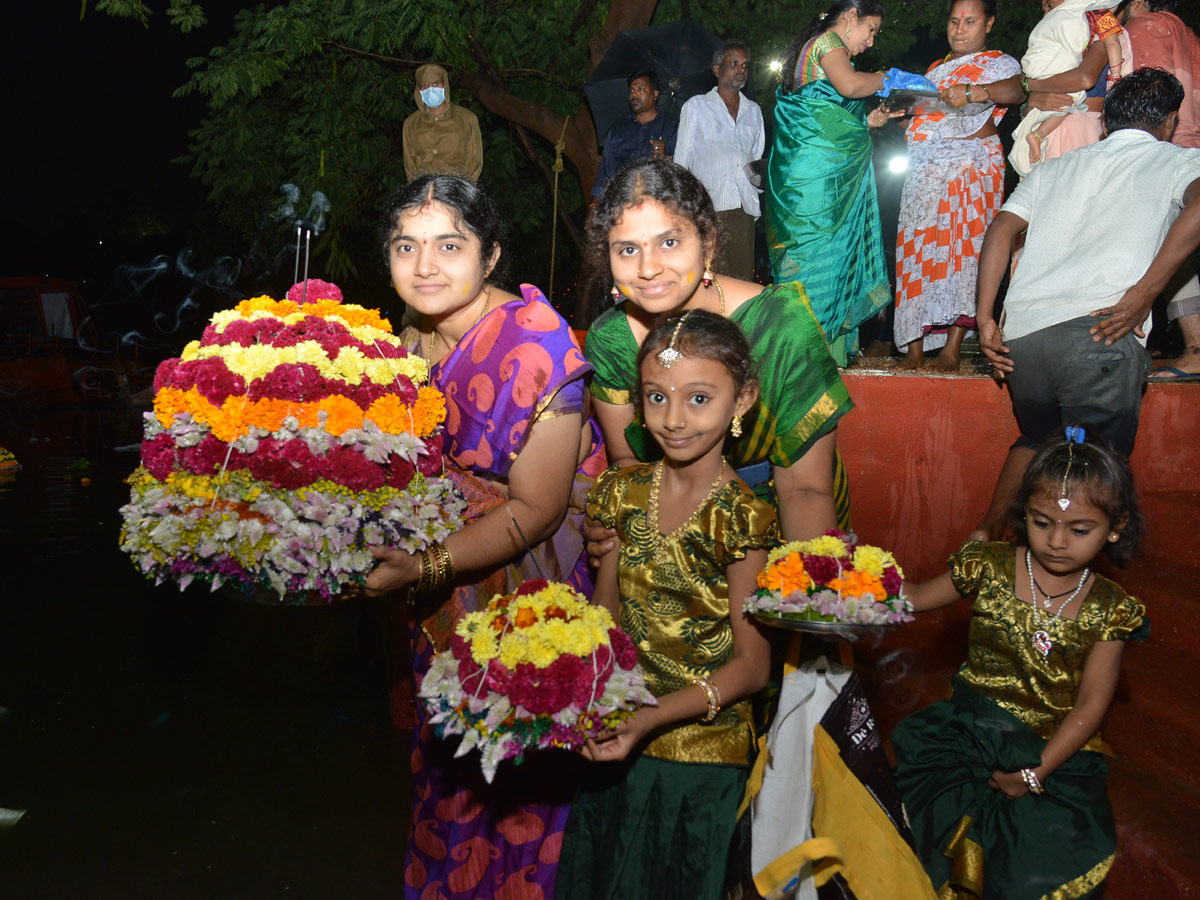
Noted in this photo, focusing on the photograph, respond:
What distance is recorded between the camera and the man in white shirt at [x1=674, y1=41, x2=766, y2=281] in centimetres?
658

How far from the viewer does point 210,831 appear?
10.9 ft

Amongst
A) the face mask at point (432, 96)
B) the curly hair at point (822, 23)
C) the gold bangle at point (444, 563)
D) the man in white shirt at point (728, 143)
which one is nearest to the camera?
the gold bangle at point (444, 563)

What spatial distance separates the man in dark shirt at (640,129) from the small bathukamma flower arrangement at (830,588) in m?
6.13

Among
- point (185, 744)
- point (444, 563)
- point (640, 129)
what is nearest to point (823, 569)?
point (444, 563)

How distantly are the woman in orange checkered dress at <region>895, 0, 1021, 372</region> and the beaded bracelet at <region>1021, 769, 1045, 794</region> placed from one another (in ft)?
9.66

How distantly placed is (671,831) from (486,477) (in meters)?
1.14

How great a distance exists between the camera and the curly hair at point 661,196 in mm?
2371

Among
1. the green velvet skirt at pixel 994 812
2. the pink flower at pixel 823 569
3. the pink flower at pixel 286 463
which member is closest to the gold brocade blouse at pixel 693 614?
the pink flower at pixel 823 569

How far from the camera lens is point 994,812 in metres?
2.37

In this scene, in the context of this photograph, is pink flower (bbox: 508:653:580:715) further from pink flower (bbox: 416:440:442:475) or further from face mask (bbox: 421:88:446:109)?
face mask (bbox: 421:88:446:109)

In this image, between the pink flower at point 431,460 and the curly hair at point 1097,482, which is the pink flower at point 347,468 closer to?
the pink flower at point 431,460

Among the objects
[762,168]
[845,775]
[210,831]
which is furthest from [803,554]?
[762,168]

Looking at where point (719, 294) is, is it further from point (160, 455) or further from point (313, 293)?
point (160, 455)

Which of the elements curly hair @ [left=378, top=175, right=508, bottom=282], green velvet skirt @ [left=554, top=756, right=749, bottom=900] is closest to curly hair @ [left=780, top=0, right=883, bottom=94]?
curly hair @ [left=378, top=175, right=508, bottom=282]
